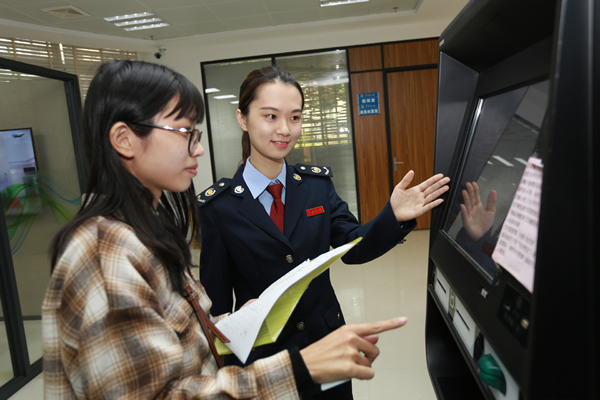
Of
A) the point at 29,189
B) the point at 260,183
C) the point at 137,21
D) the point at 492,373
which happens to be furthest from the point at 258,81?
the point at 137,21

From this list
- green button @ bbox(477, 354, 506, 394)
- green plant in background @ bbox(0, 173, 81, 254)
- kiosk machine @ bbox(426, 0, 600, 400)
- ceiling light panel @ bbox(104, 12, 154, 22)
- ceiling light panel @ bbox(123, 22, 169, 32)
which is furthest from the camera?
ceiling light panel @ bbox(123, 22, 169, 32)

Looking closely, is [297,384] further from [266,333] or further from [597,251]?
[597,251]

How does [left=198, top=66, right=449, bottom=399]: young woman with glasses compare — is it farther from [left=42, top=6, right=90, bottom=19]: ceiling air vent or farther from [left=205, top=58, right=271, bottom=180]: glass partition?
[left=205, top=58, right=271, bottom=180]: glass partition

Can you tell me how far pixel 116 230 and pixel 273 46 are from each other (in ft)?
17.3

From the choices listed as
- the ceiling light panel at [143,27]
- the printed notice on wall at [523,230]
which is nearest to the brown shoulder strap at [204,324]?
the printed notice on wall at [523,230]

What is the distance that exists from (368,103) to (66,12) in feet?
11.8

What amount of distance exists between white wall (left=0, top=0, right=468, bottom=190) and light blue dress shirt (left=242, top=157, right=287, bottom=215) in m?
4.12

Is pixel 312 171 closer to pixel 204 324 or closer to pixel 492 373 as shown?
pixel 204 324

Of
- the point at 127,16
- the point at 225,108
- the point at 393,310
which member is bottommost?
the point at 393,310

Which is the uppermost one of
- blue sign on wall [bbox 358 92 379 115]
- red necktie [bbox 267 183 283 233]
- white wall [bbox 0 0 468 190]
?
white wall [bbox 0 0 468 190]

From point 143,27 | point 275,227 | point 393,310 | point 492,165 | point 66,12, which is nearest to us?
point 492,165

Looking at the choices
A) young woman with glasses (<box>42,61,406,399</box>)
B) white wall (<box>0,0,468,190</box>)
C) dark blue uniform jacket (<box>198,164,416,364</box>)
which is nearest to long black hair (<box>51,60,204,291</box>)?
young woman with glasses (<box>42,61,406,399</box>)

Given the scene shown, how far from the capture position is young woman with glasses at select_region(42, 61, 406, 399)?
1.88 ft

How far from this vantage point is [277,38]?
5.41 metres
